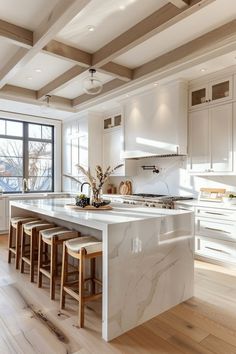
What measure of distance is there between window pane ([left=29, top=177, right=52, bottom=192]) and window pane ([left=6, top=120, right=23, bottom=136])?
1.16 m

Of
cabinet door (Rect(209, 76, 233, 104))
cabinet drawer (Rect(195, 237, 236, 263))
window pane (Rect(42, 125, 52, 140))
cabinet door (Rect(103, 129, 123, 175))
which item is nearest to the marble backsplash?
cabinet door (Rect(103, 129, 123, 175))

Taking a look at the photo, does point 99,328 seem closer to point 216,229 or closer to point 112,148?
point 216,229

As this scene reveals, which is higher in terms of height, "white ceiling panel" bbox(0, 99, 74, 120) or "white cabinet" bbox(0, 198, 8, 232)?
"white ceiling panel" bbox(0, 99, 74, 120)

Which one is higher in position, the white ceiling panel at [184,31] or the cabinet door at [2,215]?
the white ceiling panel at [184,31]

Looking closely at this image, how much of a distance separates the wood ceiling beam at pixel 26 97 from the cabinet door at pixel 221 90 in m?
3.13

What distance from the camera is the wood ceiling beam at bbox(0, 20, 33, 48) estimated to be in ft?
9.23

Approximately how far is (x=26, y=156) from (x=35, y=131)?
0.69 meters

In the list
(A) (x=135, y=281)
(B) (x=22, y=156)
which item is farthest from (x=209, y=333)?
(B) (x=22, y=156)

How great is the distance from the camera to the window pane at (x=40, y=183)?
659cm

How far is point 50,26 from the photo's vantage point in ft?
8.54

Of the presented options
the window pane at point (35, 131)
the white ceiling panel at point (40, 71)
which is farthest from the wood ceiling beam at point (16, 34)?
the window pane at point (35, 131)

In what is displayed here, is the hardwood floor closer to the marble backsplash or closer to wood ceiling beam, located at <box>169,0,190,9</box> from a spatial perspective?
the marble backsplash

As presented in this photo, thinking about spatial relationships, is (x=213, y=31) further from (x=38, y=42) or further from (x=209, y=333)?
(x=209, y=333)

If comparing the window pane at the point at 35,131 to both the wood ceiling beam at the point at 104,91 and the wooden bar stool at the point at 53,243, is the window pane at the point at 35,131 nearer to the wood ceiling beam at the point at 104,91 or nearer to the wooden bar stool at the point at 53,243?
the wood ceiling beam at the point at 104,91
